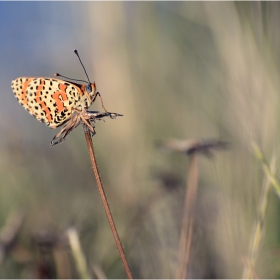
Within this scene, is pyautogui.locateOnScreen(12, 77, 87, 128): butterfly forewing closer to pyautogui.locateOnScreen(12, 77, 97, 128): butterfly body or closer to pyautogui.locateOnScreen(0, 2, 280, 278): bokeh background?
pyautogui.locateOnScreen(12, 77, 97, 128): butterfly body

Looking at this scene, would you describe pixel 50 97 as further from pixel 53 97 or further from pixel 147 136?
pixel 147 136

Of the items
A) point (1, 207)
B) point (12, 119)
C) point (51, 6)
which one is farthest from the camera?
point (51, 6)

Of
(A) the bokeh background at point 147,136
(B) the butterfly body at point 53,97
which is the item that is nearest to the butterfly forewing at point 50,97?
(B) the butterfly body at point 53,97

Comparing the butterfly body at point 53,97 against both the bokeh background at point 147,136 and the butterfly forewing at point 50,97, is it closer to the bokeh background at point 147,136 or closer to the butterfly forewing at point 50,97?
the butterfly forewing at point 50,97

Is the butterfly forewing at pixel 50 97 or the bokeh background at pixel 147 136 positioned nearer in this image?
the butterfly forewing at pixel 50 97

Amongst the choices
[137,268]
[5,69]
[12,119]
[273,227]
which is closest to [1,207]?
[12,119]

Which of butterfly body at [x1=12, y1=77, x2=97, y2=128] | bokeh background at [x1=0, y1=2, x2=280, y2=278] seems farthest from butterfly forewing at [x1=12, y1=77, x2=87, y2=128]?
bokeh background at [x1=0, y1=2, x2=280, y2=278]

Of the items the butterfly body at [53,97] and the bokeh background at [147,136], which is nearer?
the butterfly body at [53,97]

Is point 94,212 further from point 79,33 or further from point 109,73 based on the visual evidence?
point 79,33

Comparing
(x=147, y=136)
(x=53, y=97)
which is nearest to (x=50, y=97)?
(x=53, y=97)
